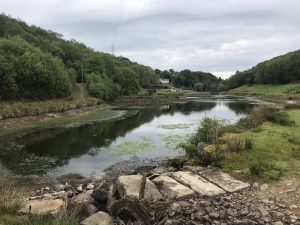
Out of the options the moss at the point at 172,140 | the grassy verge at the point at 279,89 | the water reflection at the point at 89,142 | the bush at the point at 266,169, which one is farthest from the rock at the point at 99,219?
the grassy verge at the point at 279,89

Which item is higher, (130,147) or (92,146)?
(130,147)

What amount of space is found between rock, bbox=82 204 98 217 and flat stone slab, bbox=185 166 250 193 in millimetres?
4228

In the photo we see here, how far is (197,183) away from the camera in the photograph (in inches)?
513

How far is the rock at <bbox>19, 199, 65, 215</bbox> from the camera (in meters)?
11.1

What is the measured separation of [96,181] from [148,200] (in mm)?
7040

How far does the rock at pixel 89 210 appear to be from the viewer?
37.5ft

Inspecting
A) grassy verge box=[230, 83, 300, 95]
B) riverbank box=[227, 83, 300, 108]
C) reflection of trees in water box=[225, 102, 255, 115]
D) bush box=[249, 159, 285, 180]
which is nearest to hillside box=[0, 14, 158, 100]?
reflection of trees in water box=[225, 102, 255, 115]

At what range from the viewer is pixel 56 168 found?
2128 centimetres

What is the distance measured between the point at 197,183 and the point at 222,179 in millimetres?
1018

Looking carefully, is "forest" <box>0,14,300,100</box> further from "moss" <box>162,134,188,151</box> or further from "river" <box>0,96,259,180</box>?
"moss" <box>162,134,188,151</box>

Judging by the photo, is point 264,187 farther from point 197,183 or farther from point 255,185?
point 197,183

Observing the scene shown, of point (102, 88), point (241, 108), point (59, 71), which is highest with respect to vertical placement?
point (59, 71)

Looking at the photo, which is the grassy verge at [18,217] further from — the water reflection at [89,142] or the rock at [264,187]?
the water reflection at [89,142]

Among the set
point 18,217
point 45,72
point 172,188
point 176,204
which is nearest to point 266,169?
point 172,188
